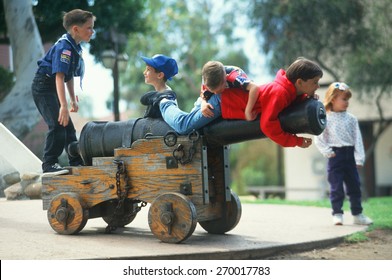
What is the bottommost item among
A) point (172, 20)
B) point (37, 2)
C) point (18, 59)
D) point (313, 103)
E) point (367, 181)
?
point (367, 181)

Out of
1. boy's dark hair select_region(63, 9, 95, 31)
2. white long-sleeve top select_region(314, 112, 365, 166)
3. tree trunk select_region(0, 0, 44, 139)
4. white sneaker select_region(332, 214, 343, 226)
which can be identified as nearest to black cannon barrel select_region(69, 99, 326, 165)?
boy's dark hair select_region(63, 9, 95, 31)

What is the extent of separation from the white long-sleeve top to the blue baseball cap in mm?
1761

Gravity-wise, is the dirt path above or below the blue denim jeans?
below

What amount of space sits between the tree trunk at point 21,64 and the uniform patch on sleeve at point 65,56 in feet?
18.2

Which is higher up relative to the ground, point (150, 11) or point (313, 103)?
point (150, 11)

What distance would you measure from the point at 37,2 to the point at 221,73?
337 inches

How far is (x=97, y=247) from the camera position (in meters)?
4.41

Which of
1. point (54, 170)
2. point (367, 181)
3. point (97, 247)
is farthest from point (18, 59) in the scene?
point (367, 181)

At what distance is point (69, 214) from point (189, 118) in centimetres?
122

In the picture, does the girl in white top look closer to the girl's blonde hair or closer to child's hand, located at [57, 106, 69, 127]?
the girl's blonde hair

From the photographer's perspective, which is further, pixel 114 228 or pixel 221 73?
pixel 114 228

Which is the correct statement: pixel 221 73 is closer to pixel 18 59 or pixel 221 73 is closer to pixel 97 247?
pixel 97 247

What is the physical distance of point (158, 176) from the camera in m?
4.73

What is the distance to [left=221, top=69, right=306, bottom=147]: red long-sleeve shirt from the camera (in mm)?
4199
